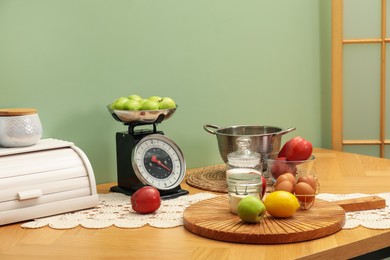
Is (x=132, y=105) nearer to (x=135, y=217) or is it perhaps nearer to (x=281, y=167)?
(x=135, y=217)

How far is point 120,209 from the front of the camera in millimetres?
1769

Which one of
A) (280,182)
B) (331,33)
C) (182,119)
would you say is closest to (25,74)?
(182,119)

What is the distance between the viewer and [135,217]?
1688 mm

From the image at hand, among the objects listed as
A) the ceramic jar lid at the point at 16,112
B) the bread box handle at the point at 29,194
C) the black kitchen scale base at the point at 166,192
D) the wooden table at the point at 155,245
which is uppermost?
the ceramic jar lid at the point at 16,112

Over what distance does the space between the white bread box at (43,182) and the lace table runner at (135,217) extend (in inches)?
1.3

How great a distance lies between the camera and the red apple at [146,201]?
66.3 inches

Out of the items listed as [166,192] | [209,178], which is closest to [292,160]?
[209,178]

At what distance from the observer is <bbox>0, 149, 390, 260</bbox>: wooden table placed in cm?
141

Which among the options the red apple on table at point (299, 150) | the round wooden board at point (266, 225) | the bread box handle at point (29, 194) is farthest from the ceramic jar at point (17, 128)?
the red apple on table at point (299, 150)

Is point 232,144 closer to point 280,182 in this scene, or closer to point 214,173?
point 214,173

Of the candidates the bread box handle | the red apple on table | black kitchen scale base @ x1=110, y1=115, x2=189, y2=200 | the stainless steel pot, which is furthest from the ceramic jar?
the red apple on table

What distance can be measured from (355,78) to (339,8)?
300mm

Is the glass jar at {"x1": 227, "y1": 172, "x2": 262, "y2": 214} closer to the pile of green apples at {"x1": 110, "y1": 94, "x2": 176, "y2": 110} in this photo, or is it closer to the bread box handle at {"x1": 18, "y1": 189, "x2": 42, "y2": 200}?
the pile of green apples at {"x1": 110, "y1": 94, "x2": 176, "y2": 110}

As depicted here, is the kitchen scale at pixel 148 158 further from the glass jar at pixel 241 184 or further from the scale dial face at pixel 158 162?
the glass jar at pixel 241 184
